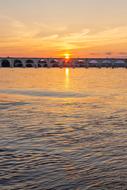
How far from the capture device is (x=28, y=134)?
22.7m

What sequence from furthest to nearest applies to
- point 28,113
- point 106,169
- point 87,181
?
point 28,113
point 106,169
point 87,181

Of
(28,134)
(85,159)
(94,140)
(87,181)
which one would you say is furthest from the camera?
(28,134)

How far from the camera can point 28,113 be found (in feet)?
110

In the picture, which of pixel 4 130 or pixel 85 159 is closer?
pixel 85 159

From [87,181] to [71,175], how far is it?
853 mm

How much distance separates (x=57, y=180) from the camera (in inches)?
549

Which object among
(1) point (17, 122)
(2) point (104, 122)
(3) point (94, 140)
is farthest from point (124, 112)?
(3) point (94, 140)

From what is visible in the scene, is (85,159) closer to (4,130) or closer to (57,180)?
(57,180)

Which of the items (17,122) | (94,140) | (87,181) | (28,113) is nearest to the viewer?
(87,181)

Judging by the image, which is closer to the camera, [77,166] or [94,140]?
[77,166]

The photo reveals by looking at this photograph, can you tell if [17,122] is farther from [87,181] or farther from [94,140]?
[87,181]

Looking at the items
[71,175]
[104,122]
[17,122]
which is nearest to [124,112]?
[104,122]

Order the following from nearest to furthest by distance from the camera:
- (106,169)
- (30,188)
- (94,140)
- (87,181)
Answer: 1. (30,188)
2. (87,181)
3. (106,169)
4. (94,140)

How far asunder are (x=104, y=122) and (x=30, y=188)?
15493 mm
